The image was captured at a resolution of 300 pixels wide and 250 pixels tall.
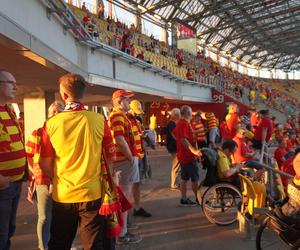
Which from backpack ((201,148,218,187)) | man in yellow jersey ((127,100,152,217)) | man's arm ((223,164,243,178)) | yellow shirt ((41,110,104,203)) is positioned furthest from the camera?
backpack ((201,148,218,187))

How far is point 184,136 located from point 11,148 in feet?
13.2

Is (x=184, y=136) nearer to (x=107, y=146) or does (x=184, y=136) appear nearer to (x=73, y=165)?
(x=107, y=146)

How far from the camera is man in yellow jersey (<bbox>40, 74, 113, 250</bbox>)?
3156 mm

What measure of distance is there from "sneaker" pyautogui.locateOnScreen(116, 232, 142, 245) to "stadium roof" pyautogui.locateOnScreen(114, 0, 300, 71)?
30.2 metres

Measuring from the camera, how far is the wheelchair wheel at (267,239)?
182 inches

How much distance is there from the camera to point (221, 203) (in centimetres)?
626

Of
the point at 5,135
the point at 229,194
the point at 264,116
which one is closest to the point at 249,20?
the point at 264,116

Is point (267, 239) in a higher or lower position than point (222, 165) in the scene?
lower

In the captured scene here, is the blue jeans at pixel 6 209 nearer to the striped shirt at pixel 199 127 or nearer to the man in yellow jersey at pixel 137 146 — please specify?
the man in yellow jersey at pixel 137 146

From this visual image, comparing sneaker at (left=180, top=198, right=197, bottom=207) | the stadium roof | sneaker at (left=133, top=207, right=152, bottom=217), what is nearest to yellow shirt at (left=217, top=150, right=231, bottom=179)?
sneaker at (left=133, top=207, right=152, bottom=217)

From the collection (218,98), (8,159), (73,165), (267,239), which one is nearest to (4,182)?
(8,159)

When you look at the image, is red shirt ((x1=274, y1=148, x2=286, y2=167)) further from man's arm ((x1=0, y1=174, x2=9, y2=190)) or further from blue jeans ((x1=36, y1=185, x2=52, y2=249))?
man's arm ((x1=0, y1=174, x2=9, y2=190))

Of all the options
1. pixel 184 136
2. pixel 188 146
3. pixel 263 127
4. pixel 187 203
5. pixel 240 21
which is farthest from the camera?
pixel 240 21

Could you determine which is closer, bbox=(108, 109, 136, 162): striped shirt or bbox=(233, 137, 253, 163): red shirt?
bbox=(108, 109, 136, 162): striped shirt
